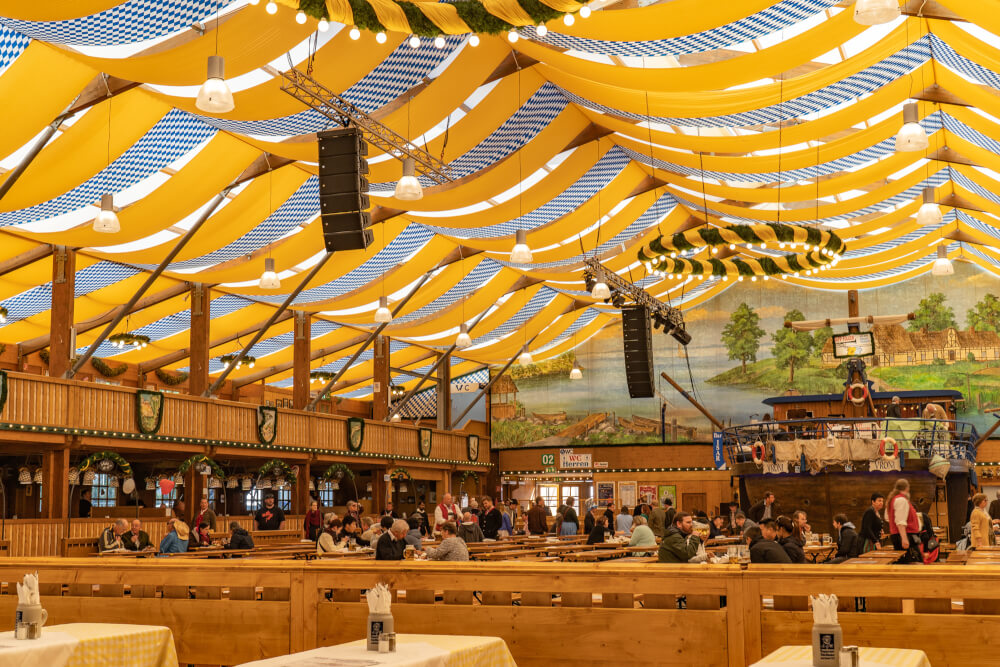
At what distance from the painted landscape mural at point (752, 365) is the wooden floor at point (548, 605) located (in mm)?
23875

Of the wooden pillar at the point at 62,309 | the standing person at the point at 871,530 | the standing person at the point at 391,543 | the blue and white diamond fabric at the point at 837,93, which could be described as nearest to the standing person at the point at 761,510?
the standing person at the point at 871,530

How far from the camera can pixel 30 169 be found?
11906mm

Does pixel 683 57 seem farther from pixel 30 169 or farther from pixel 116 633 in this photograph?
pixel 116 633

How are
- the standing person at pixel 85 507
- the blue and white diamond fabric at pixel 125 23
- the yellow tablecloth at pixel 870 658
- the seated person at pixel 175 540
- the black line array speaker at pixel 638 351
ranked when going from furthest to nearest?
the black line array speaker at pixel 638 351 → the standing person at pixel 85 507 → the seated person at pixel 175 540 → the blue and white diamond fabric at pixel 125 23 → the yellow tablecloth at pixel 870 658

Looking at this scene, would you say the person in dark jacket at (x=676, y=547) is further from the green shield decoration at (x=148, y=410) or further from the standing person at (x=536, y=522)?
the standing person at (x=536, y=522)

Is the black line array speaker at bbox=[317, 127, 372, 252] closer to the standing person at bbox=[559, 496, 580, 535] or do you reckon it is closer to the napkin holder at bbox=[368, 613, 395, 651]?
the napkin holder at bbox=[368, 613, 395, 651]

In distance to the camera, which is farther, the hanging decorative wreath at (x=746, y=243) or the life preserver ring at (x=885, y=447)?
the life preserver ring at (x=885, y=447)

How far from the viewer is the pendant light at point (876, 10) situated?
6520mm

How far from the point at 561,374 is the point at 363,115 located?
19.9m

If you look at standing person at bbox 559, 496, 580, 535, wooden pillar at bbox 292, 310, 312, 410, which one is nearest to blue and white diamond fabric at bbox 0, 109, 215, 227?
wooden pillar at bbox 292, 310, 312, 410

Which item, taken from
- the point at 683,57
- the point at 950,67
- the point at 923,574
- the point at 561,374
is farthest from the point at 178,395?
the point at 561,374

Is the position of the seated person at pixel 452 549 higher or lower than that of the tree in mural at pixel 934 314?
lower

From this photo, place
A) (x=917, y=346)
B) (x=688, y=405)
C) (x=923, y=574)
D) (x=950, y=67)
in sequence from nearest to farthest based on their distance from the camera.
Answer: (x=923, y=574) < (x=950, y=67) < (x=917, y=346) < (x=688, y=405)

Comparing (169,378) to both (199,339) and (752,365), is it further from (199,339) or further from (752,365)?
(752,365)
